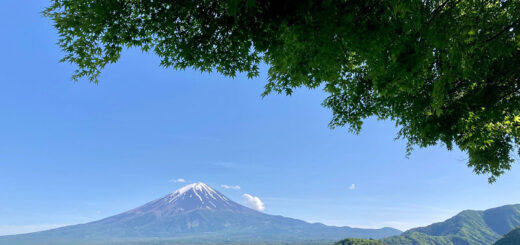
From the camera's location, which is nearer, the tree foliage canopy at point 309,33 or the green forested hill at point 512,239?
the tree foliage canopy at point 309,33

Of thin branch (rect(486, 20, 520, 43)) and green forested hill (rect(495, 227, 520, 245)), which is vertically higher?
thin branch (rect(486, 20, 520, 43))

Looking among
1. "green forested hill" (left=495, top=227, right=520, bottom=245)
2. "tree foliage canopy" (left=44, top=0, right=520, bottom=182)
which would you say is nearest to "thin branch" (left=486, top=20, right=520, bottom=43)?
"tree foliage canopy" (left=44, top=0, right=520, bottom=182)

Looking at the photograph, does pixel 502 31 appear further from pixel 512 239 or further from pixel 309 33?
pixel 512 239

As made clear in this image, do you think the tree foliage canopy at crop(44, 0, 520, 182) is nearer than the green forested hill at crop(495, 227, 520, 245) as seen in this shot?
Yes

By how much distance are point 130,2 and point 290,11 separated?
330cm

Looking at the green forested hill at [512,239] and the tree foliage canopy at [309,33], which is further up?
the tree foliage canopy at [309,33]

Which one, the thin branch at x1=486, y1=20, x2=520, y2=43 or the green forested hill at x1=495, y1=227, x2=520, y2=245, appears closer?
the thin branch at x1=486, y1=20, x2=520, y2=43

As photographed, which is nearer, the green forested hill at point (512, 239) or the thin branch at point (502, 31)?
the thin branch at point (502, 31)

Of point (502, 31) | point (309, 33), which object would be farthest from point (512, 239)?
point (309, 33)

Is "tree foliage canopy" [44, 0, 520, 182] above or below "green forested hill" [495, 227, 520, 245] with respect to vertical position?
above

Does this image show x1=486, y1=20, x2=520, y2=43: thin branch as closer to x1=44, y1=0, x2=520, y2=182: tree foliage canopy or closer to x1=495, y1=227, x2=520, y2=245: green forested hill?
x1=44, y1=0, x2=520, y2=182: tree foliage canopy

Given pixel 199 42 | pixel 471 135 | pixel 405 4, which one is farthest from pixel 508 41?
pixel 199 42

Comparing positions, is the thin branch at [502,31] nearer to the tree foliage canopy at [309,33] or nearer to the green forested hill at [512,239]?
the tree foliage canopy at [309,33]

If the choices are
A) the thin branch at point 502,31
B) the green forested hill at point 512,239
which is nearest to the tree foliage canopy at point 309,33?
the thin branch at point 502,31
